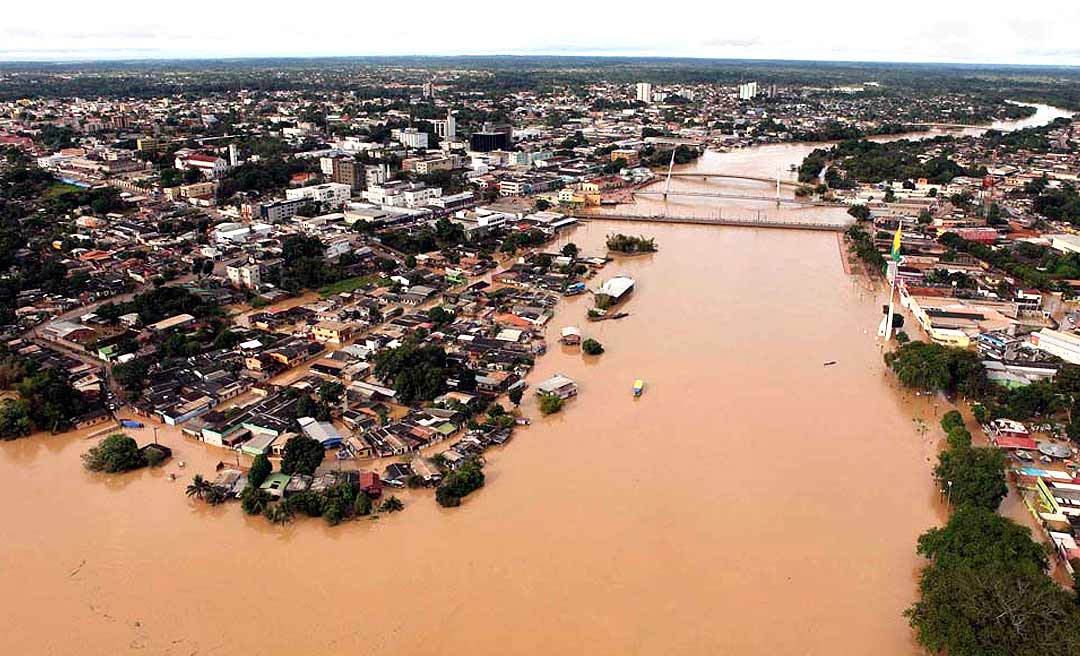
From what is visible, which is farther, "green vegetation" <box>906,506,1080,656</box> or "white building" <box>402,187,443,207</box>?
"white building" <box>402,187,443,207</box>

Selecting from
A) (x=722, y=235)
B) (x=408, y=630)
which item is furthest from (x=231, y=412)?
(x=722, y=235)

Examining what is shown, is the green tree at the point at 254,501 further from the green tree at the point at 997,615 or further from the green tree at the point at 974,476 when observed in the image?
the green tree at the point at 974,476

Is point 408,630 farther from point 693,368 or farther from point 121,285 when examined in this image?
point 121,285

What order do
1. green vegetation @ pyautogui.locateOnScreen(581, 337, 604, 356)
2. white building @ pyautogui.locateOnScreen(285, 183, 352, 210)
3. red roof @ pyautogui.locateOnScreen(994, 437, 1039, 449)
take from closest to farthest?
red roof @ pyautogui.locateOnScreen(994, 437, 1039, 449) → green vegetation @ pyautogui.locateOnScreen(581, 337, 604, 356) → white building @ pyautogui.locateOnScreen(285, 183, 352, 210)

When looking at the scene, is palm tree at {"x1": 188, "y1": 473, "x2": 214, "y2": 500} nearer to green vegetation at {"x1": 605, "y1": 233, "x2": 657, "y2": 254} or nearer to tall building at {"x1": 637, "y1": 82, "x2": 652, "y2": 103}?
green vegetation at {"x1": 605, "y1": 233, "x2": 657, "y2": 254}

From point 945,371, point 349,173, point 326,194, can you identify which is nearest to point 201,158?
point 349,173

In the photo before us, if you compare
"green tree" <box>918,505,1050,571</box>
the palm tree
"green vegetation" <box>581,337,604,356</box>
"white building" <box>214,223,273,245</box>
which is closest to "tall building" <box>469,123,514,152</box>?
"white building" <box>214,223,273,245</box>

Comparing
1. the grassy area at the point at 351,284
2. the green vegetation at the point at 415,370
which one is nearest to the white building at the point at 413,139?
the grassy area at the point at 351,284
